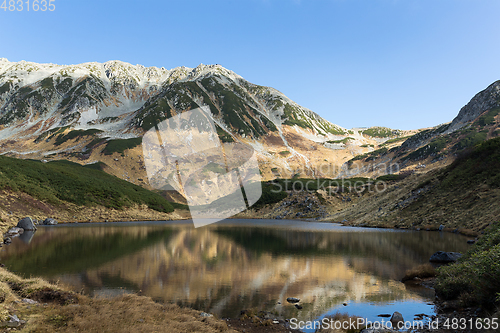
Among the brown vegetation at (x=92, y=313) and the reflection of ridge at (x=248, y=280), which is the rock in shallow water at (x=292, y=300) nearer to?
the reflection of ridge at (x=248, y=280)

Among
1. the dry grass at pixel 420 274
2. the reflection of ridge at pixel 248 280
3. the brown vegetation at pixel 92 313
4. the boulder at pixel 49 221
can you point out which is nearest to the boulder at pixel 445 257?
the dry grass at pixel 420 274

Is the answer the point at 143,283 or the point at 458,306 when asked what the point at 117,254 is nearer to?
the point at 143,283

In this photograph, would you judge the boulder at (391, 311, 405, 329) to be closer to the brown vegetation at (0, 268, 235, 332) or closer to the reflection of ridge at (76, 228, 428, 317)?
the reflection of ridge at (76, 228, 428, 317)

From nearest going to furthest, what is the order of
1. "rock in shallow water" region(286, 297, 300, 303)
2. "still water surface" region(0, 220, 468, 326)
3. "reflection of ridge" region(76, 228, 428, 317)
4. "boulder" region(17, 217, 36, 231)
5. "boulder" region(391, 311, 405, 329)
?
"boulder" region(391, 311, 405, 329) → "still water surface" region(0, 220, 468, 326) → "rock in shallow water" region(286, 297, 300, 303) → "reflection of ridge" region(76, 228, 428, 317) → "boulder" region(17, 217, 36, 231)

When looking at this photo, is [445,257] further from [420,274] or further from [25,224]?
[25,224]

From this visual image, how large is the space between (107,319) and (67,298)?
4548mm

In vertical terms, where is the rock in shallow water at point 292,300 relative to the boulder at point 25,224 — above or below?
above

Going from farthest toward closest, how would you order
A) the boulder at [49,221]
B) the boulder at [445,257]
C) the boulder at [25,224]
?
the boulder at [49,221] < the boulder at [25,224] < the boulder at [445,257]

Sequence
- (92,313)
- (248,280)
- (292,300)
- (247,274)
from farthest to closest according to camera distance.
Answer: (247,274), (248,280), (292,300), (92,313)

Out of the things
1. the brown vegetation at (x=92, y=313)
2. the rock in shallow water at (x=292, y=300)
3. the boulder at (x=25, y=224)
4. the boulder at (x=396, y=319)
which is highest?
the brown vegetation at (x=92, y=313)

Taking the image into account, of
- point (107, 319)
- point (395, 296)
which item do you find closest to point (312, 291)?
point (395, 296)

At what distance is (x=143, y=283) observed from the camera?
878 inches

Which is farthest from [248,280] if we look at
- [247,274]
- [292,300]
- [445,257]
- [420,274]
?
[445,257]

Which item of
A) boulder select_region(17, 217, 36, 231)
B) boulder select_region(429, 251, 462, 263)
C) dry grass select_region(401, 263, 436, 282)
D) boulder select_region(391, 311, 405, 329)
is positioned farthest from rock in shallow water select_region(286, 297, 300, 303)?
boulder select_region(17, 217, 36, 231)
